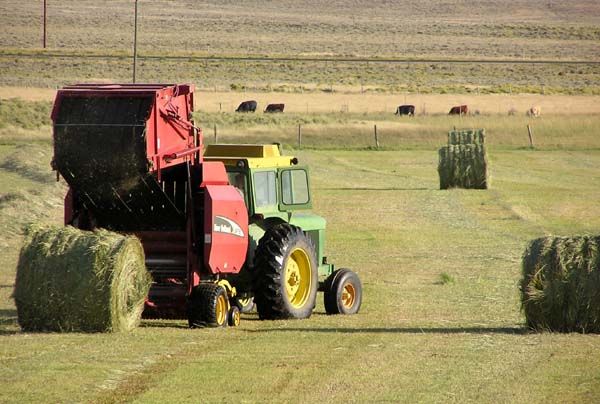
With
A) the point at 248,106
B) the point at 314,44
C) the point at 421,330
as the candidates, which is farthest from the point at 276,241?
the point at 314,44

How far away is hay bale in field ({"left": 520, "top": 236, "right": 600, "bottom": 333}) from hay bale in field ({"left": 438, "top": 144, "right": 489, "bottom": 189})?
24.8 m

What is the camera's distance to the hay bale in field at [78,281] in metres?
14.2

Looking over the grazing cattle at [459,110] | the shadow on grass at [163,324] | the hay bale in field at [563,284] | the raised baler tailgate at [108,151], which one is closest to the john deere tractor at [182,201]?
the raised baler tailgate at [108,151]

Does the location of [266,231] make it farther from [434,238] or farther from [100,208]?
[434,238]

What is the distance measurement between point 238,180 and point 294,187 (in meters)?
0.92

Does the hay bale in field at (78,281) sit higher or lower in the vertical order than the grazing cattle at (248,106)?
lower

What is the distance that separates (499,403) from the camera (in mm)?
11133

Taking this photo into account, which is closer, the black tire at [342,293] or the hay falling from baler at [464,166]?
the black tire at [342,293]

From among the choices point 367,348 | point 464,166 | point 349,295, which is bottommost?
point 367,348

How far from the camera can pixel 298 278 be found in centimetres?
1703

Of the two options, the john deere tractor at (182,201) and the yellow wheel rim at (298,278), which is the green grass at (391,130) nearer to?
the yellow wheel rim at (298,278)

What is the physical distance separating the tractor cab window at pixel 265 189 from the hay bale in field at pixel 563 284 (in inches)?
139

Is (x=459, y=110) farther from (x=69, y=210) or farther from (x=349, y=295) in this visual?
(x=69, y=210)

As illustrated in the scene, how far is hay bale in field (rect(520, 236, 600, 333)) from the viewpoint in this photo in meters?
14.7
